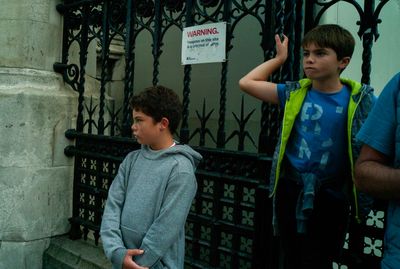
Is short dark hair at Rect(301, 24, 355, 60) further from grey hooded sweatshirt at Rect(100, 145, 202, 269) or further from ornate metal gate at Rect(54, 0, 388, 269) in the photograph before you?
grey hooded sweatshirt at Rect(100, 145, 202, 269)

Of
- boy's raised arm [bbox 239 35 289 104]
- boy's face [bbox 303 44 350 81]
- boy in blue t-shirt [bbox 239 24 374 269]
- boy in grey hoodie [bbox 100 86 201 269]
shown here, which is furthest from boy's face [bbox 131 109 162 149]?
boy's face [bbox 303 44 350 81]

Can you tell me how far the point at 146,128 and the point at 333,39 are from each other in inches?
40.3

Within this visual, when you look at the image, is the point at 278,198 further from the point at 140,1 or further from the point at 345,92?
the point at 140,1

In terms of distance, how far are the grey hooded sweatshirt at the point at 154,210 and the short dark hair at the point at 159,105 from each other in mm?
166

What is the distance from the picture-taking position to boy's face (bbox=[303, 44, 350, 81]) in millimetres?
2123

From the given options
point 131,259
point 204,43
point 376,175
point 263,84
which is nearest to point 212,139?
point 204,43

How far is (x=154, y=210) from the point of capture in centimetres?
224

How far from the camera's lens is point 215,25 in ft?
11.1

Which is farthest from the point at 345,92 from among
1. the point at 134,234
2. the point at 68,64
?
the point at 68,64

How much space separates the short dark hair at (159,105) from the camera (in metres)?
2.31

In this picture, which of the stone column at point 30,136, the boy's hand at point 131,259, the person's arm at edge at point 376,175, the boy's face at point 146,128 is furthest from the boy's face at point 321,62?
the stone column at point 30,136

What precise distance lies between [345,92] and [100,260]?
2.77 m

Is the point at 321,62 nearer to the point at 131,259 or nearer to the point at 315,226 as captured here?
the point at 315,226

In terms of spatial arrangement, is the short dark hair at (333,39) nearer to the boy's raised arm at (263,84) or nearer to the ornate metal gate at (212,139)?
the boy's raised arm at (263,84)
